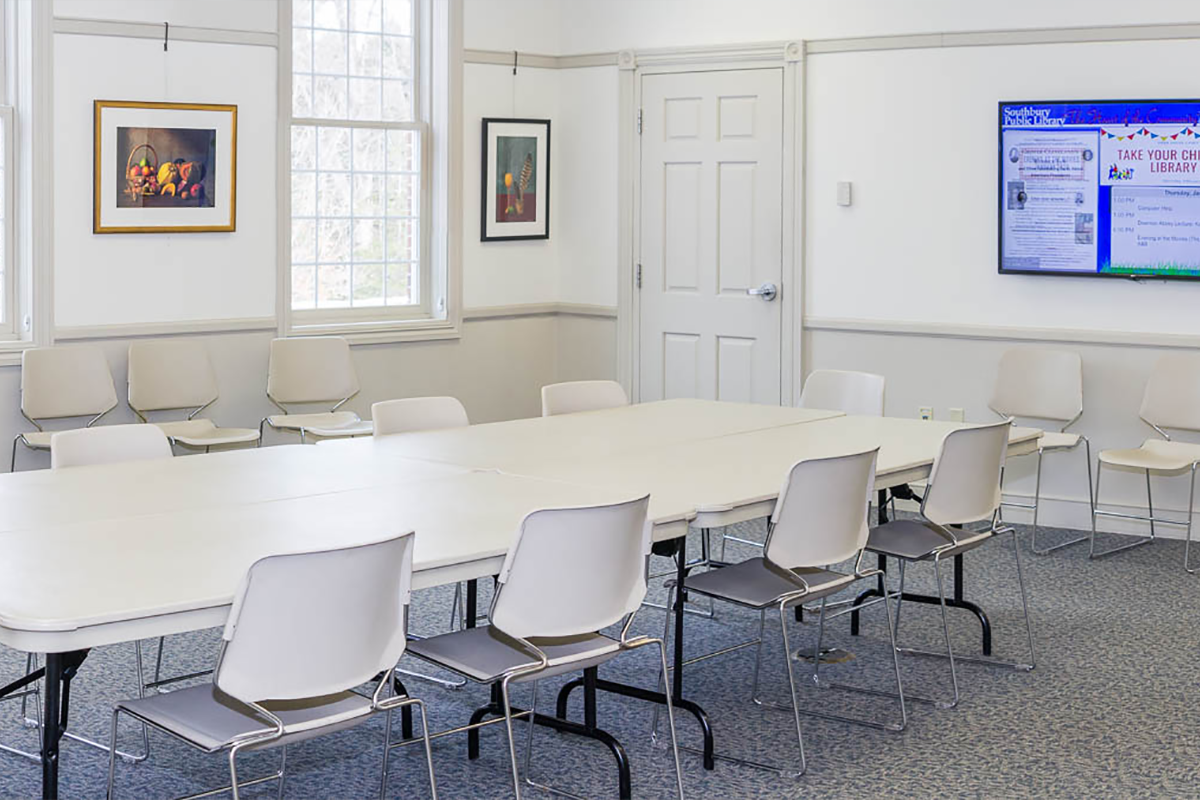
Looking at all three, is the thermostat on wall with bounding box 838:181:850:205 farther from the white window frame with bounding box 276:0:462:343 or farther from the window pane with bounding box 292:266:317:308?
the window pane with bounding box 292:266:317:308

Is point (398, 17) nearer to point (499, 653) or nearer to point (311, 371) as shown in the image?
point (311, 371)

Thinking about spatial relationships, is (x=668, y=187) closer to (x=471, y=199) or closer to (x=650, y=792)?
(x=471, y=199)

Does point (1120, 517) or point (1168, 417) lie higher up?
point (1168, 417)

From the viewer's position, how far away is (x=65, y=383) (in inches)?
263

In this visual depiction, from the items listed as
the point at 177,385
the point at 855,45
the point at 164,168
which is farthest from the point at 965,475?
the point at 164,168

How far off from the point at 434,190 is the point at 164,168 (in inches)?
66.8

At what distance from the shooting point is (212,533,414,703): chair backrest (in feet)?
9.80

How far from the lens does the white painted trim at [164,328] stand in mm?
6840

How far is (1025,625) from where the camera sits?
18.6 ft

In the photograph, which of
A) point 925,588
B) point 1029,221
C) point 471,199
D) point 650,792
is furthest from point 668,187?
point 650,792

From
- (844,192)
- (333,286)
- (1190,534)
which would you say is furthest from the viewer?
(333,286)

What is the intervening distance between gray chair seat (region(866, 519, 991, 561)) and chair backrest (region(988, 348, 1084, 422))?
7.03ft

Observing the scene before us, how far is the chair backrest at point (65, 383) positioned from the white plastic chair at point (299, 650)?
361cm

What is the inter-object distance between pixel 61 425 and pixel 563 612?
4.06m
